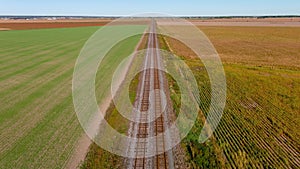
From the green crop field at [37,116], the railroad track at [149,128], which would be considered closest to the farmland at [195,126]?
the green crop field at [37,116]

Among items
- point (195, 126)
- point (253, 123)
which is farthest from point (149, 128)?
point (253, 123)

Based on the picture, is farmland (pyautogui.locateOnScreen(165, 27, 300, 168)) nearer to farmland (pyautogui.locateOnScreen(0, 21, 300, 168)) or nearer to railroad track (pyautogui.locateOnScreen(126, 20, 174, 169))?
farmland (pyautogui.locateOnScreen(0, 21, 300, 168))

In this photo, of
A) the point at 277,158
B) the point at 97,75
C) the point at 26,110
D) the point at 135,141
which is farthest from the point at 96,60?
the point at 277,158

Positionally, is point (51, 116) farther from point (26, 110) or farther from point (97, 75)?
point (97, 75)

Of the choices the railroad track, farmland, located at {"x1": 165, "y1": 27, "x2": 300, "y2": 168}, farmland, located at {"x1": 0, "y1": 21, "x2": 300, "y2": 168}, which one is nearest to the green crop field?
farmland, located at {"x1": 0, "y1": 21, "x2": 300, "y2": 168}

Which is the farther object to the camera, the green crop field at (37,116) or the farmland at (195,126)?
the green crop field at (37,116)

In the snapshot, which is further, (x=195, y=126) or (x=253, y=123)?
(x=253, y=123)

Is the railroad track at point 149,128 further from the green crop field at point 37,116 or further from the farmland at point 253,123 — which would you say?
the green crop field at point 37,116

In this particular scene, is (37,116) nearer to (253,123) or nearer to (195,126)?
(195,126)
